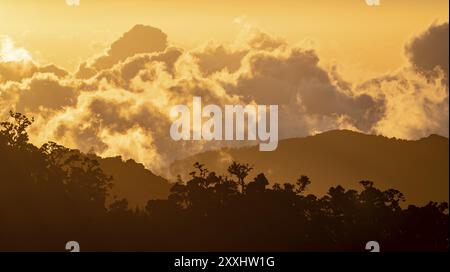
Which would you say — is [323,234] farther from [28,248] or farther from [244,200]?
[28,248]

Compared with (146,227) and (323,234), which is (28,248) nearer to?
(146,227)

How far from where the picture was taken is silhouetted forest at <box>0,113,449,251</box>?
10019cm

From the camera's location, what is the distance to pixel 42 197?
102688 millimetres

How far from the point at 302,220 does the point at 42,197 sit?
32423 millimetres

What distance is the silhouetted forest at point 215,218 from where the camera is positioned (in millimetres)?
100188

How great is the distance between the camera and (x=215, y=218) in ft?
335
